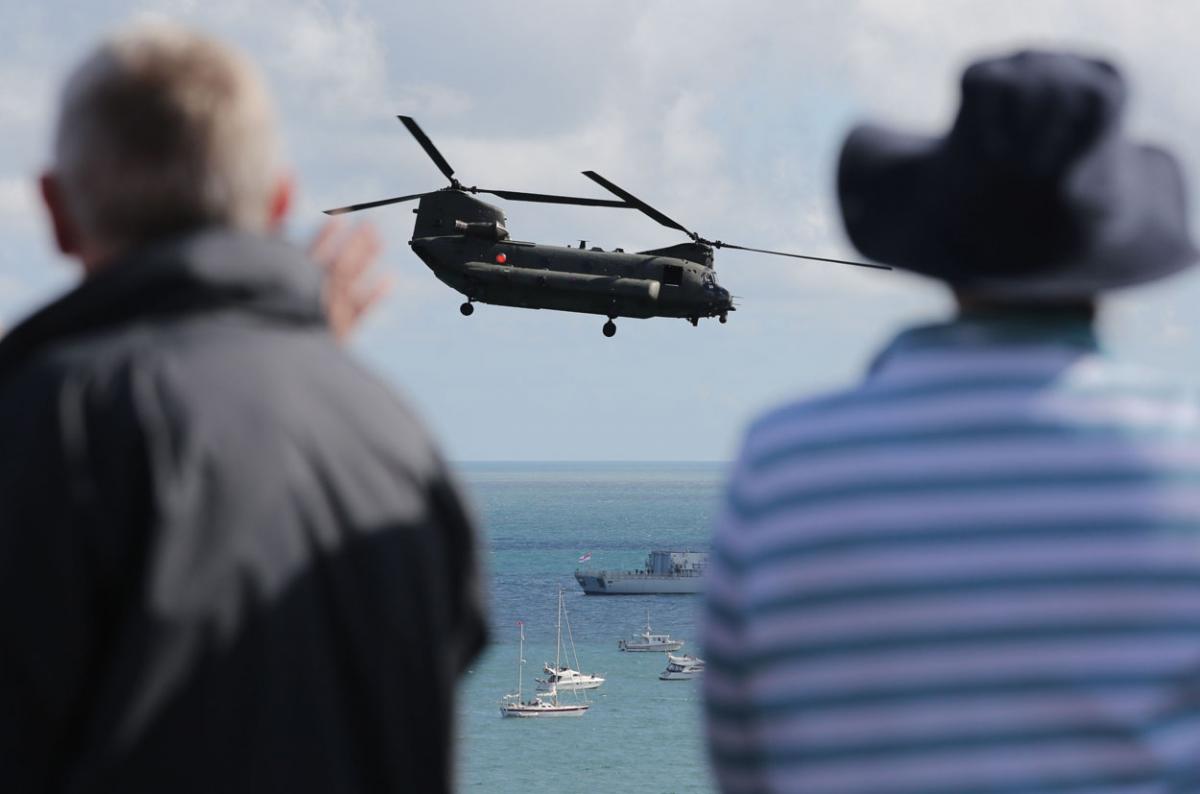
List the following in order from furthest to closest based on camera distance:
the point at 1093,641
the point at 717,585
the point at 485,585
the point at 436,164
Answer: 1. the point at 436,164
2. the point at 485,585
3. the point at 717,585
4. the point at 1093,641

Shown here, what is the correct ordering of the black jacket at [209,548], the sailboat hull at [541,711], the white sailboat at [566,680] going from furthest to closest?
the white sailboat at [566,680], the sailboat hull at [541,711], the black jacket at [209,548]

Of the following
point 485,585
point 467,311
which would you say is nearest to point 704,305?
point 467,311

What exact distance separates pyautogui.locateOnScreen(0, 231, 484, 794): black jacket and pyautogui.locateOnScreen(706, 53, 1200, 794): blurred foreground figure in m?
0.44

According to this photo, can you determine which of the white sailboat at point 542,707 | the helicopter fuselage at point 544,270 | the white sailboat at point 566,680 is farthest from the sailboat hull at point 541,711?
the helicopter fuselage at point 544,270

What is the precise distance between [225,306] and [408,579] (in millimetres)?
404

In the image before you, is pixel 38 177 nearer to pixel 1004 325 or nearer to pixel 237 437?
pixel 237 437

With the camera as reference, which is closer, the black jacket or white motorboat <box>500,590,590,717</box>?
the black jacket

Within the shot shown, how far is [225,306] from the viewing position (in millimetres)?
1984

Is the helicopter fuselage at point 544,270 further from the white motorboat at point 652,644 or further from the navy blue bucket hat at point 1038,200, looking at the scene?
the white motorboat at point 652,644

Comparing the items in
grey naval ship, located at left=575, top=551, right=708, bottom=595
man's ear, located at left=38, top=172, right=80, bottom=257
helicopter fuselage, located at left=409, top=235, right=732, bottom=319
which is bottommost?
grey naval ship, located at left=575, top=551, right=708, bottom=595

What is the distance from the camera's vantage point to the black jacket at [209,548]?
6.00ft

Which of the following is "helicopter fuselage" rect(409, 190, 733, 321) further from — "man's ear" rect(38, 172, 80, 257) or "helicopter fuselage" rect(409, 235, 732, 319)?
"man's ear" rect(38, 172, 80, 257)

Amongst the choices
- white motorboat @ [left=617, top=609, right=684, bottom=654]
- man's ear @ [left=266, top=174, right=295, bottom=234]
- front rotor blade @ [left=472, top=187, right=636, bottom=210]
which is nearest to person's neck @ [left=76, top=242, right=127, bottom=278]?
man's ear @ [left=266, top=174, right=295, bottom=234]

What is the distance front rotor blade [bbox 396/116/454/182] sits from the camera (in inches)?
905
